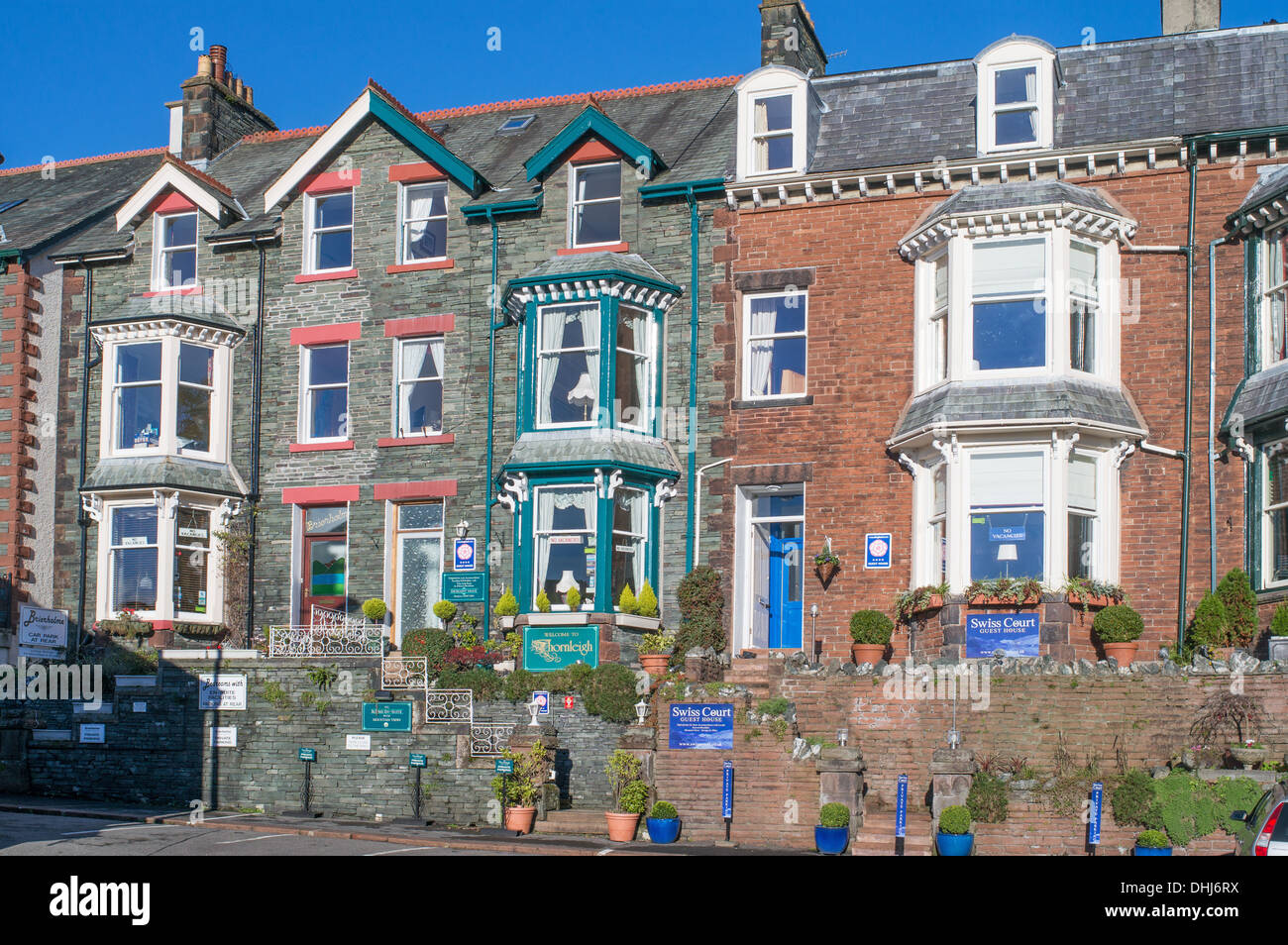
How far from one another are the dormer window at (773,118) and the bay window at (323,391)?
8.27 metres

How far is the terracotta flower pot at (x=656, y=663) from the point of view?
2506 centimetres

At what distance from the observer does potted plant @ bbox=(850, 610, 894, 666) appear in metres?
24.1

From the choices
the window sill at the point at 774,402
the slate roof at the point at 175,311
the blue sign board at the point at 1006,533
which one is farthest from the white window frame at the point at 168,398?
the blue sign board at the point at 1006,533

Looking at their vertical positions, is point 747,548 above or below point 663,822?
above

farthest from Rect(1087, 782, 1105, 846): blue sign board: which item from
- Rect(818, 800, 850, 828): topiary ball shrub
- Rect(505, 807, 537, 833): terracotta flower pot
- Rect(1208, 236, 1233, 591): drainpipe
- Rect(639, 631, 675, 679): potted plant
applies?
Rect(639, 631, 675, 679): potted plant

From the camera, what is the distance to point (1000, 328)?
2469 centimetres

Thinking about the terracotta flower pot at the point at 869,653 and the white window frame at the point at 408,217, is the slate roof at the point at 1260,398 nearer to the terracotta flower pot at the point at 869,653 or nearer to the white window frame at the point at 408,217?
the terracotta flower pot at the point at 869,653


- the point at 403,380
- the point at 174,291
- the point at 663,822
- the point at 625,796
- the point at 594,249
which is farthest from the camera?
the point at 174,291

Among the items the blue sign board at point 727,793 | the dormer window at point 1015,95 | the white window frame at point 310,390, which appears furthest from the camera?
the white window frame at point 310,390

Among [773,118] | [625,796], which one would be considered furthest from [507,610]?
[773,118]

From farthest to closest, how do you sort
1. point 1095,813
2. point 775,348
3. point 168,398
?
point 168,398 < point 775,348 < point 1095,813

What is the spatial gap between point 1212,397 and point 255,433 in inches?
658

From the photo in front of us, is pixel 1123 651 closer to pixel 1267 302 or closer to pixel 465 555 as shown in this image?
pixel 1267 302

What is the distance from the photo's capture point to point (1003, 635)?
23234mm
